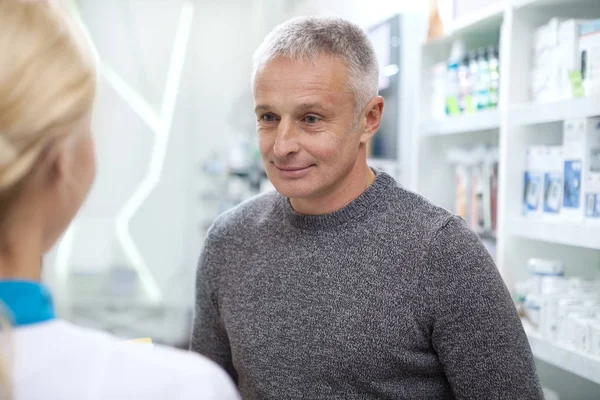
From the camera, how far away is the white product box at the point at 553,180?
2.02m

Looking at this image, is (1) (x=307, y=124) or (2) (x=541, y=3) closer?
(1) (x=307, y=124)

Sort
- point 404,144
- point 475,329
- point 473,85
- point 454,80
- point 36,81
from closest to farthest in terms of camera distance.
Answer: point 36,81 → point 475,329 → point 473,85 → point 454,80 → point 404,144

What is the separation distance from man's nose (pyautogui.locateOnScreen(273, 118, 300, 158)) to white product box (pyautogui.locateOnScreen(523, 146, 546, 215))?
1004mm

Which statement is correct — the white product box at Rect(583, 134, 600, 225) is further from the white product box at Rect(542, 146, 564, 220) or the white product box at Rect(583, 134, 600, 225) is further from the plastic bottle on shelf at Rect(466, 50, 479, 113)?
the plastic bottle on shelf at Rect(466, 50, 479, 113)

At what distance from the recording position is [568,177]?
1980 mm

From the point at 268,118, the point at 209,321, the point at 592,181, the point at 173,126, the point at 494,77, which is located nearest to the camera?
the point at 268,118

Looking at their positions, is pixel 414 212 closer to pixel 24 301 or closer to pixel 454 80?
pixel 24 301

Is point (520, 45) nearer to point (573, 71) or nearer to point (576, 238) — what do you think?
point (573, 71)

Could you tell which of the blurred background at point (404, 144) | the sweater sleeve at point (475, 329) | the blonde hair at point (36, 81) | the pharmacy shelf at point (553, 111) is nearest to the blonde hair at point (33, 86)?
the blonde hair at point (36, 81)

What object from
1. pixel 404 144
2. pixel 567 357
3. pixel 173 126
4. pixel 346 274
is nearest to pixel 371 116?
pixel 346 274

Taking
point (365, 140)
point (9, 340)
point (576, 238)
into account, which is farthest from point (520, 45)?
point (9, 340)

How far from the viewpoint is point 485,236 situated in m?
2.57

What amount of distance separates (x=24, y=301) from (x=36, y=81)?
222 mm

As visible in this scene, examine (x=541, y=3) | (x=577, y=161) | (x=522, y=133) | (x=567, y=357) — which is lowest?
(x=567, y=357)
